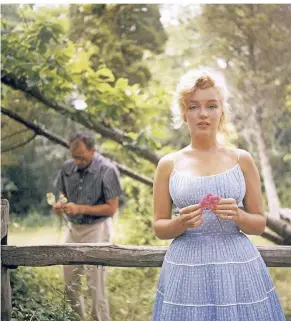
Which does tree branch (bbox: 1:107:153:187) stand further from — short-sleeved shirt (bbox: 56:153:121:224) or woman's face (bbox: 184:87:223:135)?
woman's face (bbox: 184:87:223:135)

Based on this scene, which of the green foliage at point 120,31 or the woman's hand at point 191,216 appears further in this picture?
the green foliage at point 120,31

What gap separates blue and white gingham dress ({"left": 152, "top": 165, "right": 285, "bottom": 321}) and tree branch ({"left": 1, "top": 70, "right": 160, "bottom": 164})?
3.48 feet

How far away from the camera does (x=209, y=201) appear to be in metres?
1.49

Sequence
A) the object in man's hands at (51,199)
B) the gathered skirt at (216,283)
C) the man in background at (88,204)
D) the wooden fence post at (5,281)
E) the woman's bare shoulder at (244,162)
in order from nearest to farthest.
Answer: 1. the gathered skirt at (216,283)
2. the woman's bare shoulder at (244,162)
3. the wooden fence post at (5,281)
4. the man in background at (88,204)
5. the object in man's hands at (51,199)

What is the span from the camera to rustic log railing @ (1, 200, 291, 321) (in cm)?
206

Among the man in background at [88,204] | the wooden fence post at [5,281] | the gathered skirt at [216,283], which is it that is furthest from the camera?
the man in background at [88,204]

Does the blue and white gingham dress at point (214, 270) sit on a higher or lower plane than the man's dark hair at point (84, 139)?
lower

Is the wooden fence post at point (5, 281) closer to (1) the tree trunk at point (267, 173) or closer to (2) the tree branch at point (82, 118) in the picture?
(2) the tree branch at point (82, 118)

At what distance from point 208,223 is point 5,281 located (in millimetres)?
1079

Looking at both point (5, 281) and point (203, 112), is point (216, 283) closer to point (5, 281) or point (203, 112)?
point (203, 112)

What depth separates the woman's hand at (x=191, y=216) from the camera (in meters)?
1.48

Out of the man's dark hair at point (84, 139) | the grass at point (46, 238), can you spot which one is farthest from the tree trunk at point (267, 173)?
the man's dark hair at point (84, 139)

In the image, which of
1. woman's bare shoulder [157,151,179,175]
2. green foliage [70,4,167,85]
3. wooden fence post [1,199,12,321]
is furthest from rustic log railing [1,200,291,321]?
green foliage [70,4,167,85]

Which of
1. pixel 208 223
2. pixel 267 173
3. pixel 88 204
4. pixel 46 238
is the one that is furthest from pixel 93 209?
pixel 208 223
